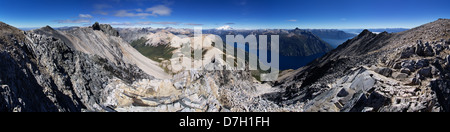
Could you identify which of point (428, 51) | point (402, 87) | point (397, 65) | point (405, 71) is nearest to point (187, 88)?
point (402, 87)

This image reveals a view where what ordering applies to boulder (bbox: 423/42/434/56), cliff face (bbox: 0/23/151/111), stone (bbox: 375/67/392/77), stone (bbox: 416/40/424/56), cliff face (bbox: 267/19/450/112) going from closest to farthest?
cliff face (bbox: 0/23/151/111), cliff face (bbox: 267/19/450/112), stone (bbox: 375/67/392/77), boulder (bbox: 423/42/434/56), stone (bbox: 416/40/424/56)

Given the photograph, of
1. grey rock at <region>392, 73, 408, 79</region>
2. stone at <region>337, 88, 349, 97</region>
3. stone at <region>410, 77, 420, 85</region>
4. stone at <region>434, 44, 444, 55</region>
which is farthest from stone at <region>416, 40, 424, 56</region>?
stone at <region>337, 88, 349, 97</region>

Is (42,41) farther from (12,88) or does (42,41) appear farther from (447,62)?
(447,62)

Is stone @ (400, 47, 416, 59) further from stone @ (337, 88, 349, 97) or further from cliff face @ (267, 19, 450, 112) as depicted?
stone @ (337, 88, 349, 97)

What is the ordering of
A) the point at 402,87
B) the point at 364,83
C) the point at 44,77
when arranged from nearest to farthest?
the point at 402,87 < the point at 364,83 < the point at 44,77

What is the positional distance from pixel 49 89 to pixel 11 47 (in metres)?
9.56

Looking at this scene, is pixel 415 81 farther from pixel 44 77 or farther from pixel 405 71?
pixel 44 77

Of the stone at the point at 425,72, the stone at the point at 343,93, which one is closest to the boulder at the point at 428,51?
the stone at the point at 425,72

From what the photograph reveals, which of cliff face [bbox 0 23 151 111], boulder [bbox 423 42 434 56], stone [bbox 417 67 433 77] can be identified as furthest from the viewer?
boulder [bbox 423 42 434 56]

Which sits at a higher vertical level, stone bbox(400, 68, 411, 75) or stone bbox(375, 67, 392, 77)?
stone bbox(400, 68, 411, 75)

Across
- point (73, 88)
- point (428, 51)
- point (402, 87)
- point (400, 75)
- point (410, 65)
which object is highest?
point (428, 51)

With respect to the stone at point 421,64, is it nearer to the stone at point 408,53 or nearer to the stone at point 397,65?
the stone at point 397,65

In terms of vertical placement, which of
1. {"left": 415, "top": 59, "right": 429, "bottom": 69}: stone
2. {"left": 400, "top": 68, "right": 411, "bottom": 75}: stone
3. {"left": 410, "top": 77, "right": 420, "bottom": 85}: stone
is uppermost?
{"left": 415, "top": 59, "right": 429, "bottom": 69}: stone
